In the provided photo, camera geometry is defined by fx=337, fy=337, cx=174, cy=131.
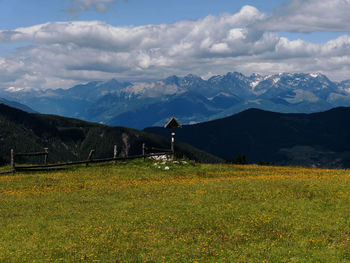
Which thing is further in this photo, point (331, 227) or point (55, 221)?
point (55, 221)

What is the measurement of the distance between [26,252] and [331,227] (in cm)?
1734

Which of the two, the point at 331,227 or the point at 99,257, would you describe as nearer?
the point at 99,257

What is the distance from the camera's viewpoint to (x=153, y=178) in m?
41.4

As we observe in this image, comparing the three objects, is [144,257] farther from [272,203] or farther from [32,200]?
[32,200]

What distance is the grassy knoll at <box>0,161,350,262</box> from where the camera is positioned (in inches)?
667

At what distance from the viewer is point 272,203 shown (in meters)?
26.0

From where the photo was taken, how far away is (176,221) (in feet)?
71.8

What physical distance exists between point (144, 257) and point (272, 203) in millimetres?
13113

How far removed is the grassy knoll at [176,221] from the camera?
55.6 feet

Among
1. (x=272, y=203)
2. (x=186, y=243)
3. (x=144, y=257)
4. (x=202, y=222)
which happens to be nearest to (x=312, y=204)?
(x=272, y=203)

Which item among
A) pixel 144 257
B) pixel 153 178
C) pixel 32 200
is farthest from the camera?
pixel 153 178

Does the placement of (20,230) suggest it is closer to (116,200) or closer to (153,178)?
(116,200)

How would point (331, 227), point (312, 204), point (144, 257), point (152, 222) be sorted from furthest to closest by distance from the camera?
point (312, 204)
point (152, 222)
point (331, 227)
point (144, 257)

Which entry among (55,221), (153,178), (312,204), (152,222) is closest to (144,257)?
(152,222)
